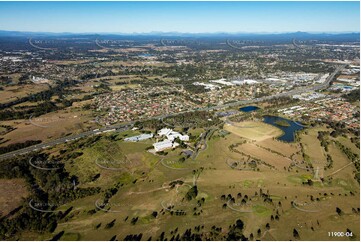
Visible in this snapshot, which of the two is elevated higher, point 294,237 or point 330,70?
point 294,237

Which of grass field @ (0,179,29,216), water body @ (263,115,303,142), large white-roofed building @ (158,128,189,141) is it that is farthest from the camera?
water body @ (263,115,303,142)

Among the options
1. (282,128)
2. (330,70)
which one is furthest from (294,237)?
(330,70)

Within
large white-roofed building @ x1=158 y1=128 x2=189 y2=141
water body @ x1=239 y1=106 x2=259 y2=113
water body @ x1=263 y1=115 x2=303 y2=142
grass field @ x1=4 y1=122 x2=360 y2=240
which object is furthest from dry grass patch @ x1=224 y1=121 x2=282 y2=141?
water body @ x1=239 y1=106 x2=259 y2=113

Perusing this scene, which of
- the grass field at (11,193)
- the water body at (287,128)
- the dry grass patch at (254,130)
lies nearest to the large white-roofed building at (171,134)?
the dry grass patch at (254,130)

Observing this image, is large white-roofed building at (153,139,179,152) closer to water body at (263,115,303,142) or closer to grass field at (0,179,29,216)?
grass field at (0,179,29,216)

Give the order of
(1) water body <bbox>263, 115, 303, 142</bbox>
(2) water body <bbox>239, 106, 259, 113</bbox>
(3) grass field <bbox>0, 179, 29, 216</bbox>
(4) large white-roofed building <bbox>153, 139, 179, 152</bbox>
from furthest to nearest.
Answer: (2) water body <bbox>239, 106, 259, 113</bbox>
(1) water body <bbox>263, 115, 303, 142</bbox>
(4) large white-roofed building <bbox>153, 139, 179, 152</bbox>
(3) grass field <bbox>0, 179, 29, 216</bbox>

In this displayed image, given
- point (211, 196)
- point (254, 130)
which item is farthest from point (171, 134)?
point (211, 196)

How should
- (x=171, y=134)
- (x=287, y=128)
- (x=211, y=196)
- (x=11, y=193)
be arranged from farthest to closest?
(x=287, y=128)
(x=171, y=134)
(x=11, y=193)
(x=211, y=196)

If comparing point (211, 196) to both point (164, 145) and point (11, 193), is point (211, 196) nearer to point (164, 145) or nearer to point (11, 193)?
point (164, 145)

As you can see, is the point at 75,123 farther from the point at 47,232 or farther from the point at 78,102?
the point at 47,232
